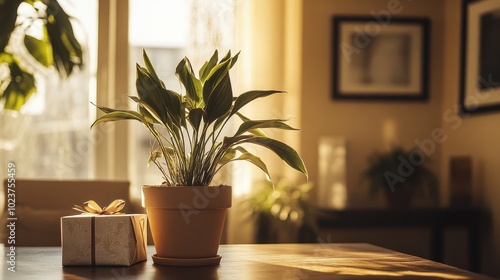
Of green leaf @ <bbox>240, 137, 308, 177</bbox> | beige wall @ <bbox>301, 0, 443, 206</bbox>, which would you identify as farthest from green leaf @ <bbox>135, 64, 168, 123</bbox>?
beige wall @ <bbox>301, 0, 443, 206</bbox>

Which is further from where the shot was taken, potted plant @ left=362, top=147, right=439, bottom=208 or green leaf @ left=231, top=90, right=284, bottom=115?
potted plant @ left=362, top=147, right=439, bottom=208

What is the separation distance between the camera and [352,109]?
16.9 feet

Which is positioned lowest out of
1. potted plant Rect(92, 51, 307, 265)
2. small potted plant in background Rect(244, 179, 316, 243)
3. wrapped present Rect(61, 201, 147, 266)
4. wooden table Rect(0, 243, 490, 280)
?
small potted plant in background Rect(244, 179, 316, 243)

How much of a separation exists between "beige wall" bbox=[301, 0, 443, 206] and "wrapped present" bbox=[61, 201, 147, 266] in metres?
3.23

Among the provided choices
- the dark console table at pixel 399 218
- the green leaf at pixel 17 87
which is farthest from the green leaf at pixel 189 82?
the dark console table at pixel 399 218

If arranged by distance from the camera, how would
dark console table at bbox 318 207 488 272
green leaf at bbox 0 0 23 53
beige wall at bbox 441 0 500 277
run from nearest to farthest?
1. green leaf at bbox 0 0 23 53
2. dark console table at bbox 318 207 488 272
3. beige wall at bbox 441 0 500 277

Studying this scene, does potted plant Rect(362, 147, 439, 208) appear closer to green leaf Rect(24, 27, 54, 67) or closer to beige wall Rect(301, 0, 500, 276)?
beige wall Rect(301, 0, 500, 276)

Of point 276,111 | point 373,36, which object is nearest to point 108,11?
point 276,111

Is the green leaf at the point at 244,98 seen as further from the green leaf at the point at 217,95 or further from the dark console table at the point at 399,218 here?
the dark console table at the point at 399,218

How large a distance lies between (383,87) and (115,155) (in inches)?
77.5

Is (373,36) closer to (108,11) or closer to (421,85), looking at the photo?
(421,85)

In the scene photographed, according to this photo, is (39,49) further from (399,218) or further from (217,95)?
(399,218)

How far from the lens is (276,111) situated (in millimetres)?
5016

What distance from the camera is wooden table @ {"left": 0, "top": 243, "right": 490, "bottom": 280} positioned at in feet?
5.64
